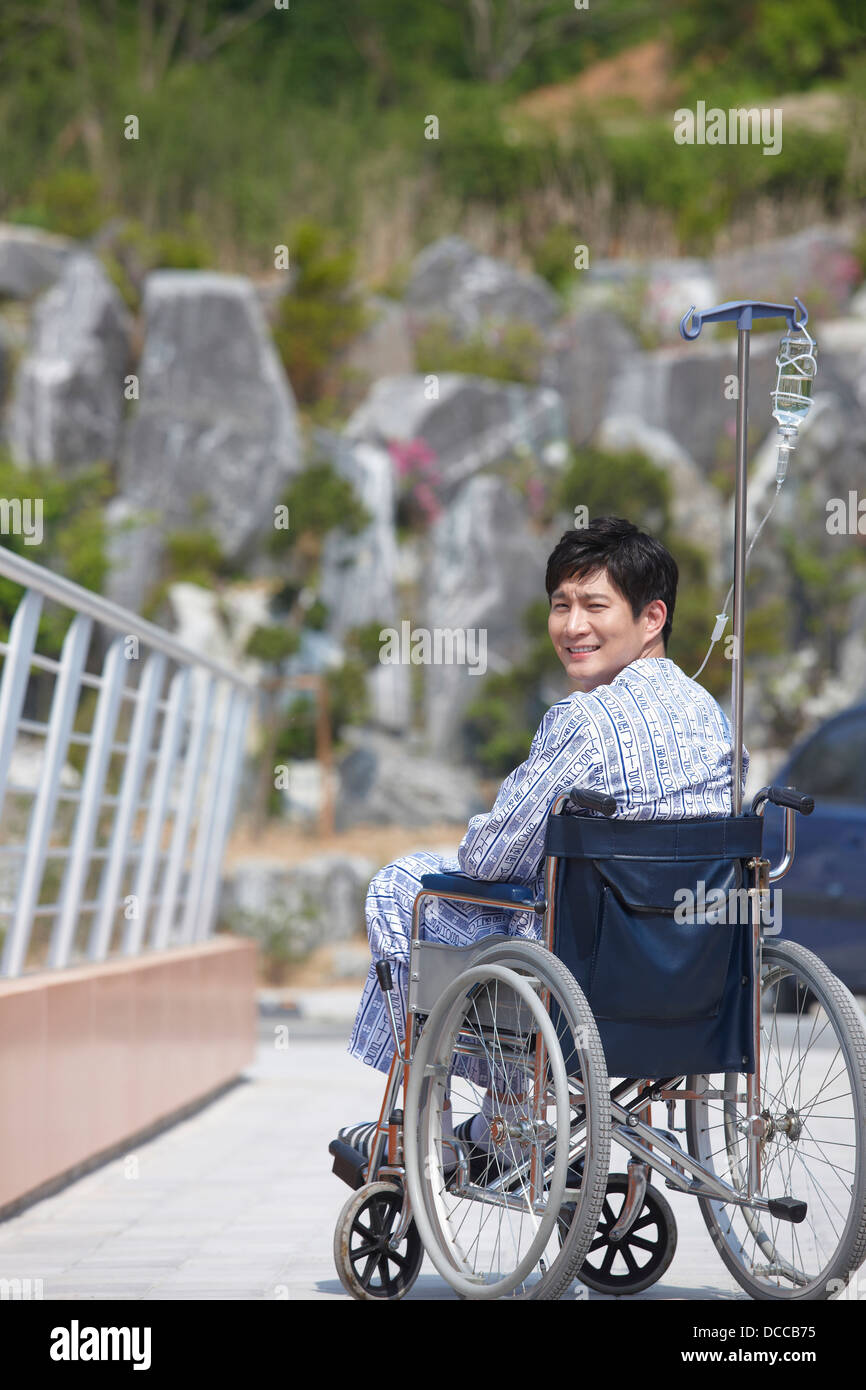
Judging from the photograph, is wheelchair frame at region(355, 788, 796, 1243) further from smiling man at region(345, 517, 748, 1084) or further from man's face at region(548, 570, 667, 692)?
man's face at region(548, 570, 667, 692)

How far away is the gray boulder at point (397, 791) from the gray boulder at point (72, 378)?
6608mm

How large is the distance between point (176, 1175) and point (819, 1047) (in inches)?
95.9

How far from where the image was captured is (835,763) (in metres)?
8.73

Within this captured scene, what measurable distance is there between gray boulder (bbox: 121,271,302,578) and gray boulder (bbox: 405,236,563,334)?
451 cm

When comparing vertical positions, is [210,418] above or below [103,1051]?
above

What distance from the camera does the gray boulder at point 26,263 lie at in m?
26.3

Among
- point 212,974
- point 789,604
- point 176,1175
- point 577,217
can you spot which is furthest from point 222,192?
point 176,1175

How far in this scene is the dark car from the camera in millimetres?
8422

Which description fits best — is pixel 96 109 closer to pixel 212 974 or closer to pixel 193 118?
pixel 193 118

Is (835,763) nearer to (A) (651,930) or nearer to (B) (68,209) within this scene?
(A) (651,930)

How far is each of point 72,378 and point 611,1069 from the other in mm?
22365

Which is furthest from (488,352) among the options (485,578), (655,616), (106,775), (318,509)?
(655,616)

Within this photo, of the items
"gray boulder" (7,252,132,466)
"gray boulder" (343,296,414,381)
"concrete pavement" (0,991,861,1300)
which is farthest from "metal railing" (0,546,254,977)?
"gray boulder" (343,296,414,381)

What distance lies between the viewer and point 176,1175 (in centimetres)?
535
